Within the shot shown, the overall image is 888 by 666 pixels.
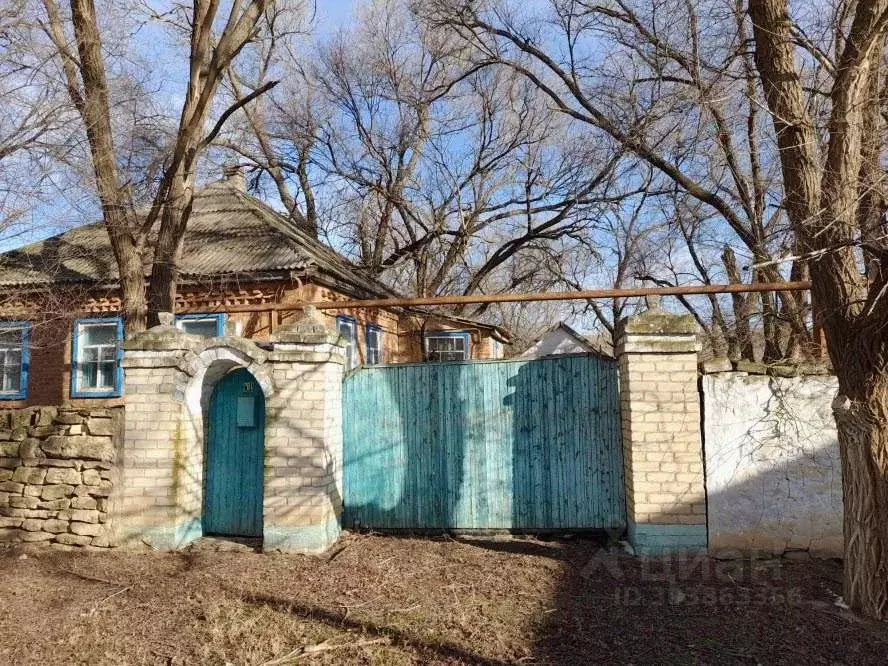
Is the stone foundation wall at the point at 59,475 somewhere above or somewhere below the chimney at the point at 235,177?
below

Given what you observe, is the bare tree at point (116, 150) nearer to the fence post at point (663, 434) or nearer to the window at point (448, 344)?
the fence post at point (663, 434)

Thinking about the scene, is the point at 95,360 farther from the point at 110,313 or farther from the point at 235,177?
the point at 235,177

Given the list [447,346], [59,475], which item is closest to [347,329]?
[447,346]

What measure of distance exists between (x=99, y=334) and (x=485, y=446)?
9.61 m

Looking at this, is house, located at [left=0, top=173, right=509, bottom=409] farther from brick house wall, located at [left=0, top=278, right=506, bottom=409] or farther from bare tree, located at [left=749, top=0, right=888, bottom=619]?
bare tree, located at [left=749, top=0, right=888, bottom=619]

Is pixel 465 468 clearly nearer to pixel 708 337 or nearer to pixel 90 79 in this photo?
pixel 708 337

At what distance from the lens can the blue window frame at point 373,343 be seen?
42.1 ft

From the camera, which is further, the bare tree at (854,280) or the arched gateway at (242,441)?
the arched gateway at (242,441)

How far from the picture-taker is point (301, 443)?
532 cm

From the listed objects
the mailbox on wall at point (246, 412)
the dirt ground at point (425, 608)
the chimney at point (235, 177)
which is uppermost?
the chimney at point (235, 177)

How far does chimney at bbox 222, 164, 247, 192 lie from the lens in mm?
14241

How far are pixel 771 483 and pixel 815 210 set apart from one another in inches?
92.8

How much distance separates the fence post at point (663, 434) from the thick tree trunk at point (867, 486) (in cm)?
117

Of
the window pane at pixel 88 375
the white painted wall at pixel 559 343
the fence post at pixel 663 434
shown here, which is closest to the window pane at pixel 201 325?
the window pane at pixel 88 375
